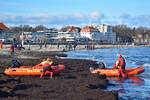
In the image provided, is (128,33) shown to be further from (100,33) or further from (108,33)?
(100,33)

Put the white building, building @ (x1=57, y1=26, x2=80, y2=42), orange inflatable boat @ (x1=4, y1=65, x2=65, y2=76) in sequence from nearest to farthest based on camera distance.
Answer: orange inflatable boat @ (x1=4, y1=65, x2=65, y2=76) → building @ (x1=57, y1=26, x2=80, y2=42) → the white building

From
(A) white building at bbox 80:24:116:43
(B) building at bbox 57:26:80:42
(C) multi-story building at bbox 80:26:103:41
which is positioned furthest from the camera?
(A) white building at bbox 80:24:116:43

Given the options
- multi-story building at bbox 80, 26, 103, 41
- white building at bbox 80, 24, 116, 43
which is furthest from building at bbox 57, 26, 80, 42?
white building at bbox 80, 24, 116, 43

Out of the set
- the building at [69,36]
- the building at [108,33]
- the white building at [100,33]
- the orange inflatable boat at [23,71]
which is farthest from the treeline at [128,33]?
the orange inflatable boat at [23,71]

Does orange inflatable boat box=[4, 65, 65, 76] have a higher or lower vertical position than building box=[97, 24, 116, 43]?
lower

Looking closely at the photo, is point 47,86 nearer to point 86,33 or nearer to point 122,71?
point 122,71

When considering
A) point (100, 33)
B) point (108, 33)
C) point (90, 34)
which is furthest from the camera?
point (108, 33)

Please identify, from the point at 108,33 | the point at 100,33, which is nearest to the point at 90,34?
the point at 100,33

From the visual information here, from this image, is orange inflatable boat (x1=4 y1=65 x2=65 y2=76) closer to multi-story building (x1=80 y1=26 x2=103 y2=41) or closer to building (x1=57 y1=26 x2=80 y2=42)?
building (x1=57 y1=26 x2=80 y2=42)

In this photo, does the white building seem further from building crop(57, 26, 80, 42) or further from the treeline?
building crop(57, 26, 80, 42)

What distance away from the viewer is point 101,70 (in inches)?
771

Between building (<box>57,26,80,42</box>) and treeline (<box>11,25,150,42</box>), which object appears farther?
treeline (<box>11,25,150,42</box>)

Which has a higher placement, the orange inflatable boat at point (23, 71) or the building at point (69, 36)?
the building at point (69, 36)

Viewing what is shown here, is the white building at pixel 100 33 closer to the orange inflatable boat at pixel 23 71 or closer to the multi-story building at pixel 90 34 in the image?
the multi-story building at pixel 90 34
